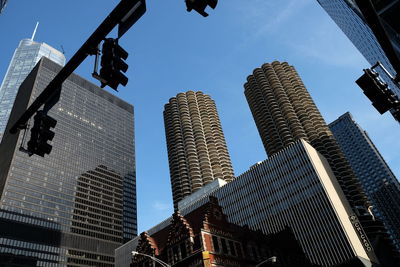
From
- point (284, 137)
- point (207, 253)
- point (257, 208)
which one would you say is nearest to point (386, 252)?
point (257, 208)

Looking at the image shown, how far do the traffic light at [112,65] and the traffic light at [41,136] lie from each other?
286 cm

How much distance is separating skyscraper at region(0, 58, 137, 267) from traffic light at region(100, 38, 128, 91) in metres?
151

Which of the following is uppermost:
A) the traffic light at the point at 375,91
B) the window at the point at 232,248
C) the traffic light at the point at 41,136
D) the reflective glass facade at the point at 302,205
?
the reflective glass facade at the point at 302,205

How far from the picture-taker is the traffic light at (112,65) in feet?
25.7

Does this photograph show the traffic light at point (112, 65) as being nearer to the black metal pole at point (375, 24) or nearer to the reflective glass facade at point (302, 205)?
the black metal pole at point (375, 24)

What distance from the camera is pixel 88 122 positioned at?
19550 cm

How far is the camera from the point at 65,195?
6255 inches

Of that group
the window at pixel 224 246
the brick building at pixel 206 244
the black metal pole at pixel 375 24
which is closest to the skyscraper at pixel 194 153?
the brick building at pixel 206 244

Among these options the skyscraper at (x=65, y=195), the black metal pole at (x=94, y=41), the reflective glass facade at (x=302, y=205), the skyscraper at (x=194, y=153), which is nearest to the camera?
the black metal pole at (x=94, y=41)

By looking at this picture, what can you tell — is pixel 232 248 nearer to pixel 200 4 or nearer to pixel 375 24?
pixel 375 24

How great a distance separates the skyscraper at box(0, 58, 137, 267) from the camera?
139m

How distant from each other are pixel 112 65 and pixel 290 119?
6572 inches

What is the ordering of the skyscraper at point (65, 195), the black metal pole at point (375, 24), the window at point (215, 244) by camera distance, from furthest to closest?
the skyscraper at point (65, 195)
the window at point (215, 244)
the black metal pole at point (375, 24)

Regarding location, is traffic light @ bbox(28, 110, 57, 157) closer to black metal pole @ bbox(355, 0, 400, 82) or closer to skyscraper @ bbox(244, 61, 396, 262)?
black metal pole @ bbox(355, 0, 400, 82)
